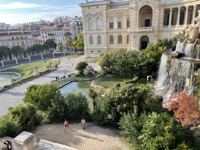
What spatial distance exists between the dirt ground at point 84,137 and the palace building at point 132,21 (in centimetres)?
2658

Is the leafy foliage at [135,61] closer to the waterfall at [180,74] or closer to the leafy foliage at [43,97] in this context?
the waterfall at [180,74]

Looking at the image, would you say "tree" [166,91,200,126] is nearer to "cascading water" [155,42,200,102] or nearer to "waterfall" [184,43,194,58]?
"cascading water" [155,42,200,102]

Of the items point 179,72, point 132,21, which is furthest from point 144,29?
point 179,72

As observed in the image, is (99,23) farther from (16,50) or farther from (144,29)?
(16,50)

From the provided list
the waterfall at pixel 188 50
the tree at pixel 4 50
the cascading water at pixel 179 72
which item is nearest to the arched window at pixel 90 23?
the cascading water at pixel 179 72

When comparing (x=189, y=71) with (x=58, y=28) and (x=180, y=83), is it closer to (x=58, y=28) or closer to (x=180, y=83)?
(x=180, y=83)

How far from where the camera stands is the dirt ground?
467 inches

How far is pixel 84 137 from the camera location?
42.4 ft

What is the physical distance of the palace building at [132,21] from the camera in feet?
109

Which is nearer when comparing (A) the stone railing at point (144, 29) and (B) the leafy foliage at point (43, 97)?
(B) the leafy foliage at point (43, 97)

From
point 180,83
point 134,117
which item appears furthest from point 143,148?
point 180,83

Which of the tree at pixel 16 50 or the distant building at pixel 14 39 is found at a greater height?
the distant building at pixel 14 39

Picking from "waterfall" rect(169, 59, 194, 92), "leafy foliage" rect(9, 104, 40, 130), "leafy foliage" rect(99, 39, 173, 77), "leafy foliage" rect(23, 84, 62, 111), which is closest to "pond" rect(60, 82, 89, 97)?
"leafy foliage" rect(99, 39, 173, 77)

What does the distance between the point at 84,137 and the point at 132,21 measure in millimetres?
28966
